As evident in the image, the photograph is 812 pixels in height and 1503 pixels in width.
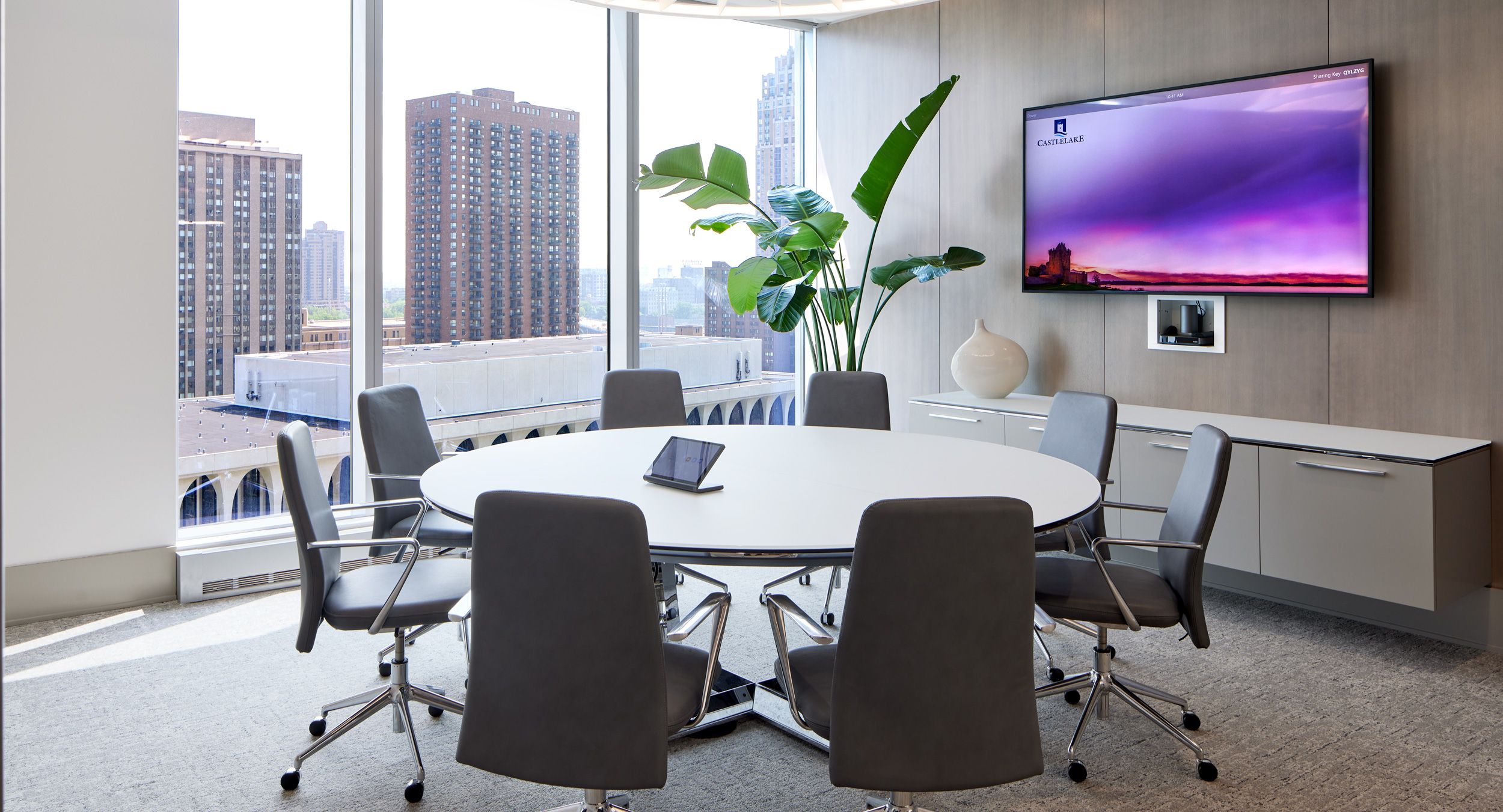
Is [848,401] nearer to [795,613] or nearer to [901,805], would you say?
[795,613]

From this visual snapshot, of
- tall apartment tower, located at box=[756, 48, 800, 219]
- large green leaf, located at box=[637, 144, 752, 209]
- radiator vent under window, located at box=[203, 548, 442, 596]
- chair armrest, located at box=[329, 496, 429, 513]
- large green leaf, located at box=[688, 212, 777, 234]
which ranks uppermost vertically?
tall apartment tower, located at box=[756, 48, 800, 219]

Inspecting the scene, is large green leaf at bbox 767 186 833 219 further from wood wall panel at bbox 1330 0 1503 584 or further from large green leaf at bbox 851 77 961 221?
wood wall panel at bbox 1330 0 1503 584

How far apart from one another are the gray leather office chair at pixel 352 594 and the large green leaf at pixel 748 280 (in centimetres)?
302

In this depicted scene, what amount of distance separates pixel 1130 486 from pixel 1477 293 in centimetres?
143

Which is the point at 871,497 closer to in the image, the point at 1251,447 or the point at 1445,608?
the point at 1251,447

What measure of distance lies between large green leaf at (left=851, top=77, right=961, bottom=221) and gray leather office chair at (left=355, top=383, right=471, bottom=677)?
2778mm

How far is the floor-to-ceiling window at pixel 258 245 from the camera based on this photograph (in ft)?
15.5

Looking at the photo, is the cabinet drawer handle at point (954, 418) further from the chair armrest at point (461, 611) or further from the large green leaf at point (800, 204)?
the chair armrest at point (461, 611)

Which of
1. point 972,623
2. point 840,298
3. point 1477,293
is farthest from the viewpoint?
point 840,298

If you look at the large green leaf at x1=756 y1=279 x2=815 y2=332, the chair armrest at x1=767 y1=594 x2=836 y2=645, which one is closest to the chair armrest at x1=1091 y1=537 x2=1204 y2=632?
the chair armrest at x1=767 y1=594 x2=836 y2=645

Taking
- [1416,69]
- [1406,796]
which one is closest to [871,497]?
[1406,796]

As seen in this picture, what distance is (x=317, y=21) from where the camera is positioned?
16.3ft

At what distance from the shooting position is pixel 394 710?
321 cm

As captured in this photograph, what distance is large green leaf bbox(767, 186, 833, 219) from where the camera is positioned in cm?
573
